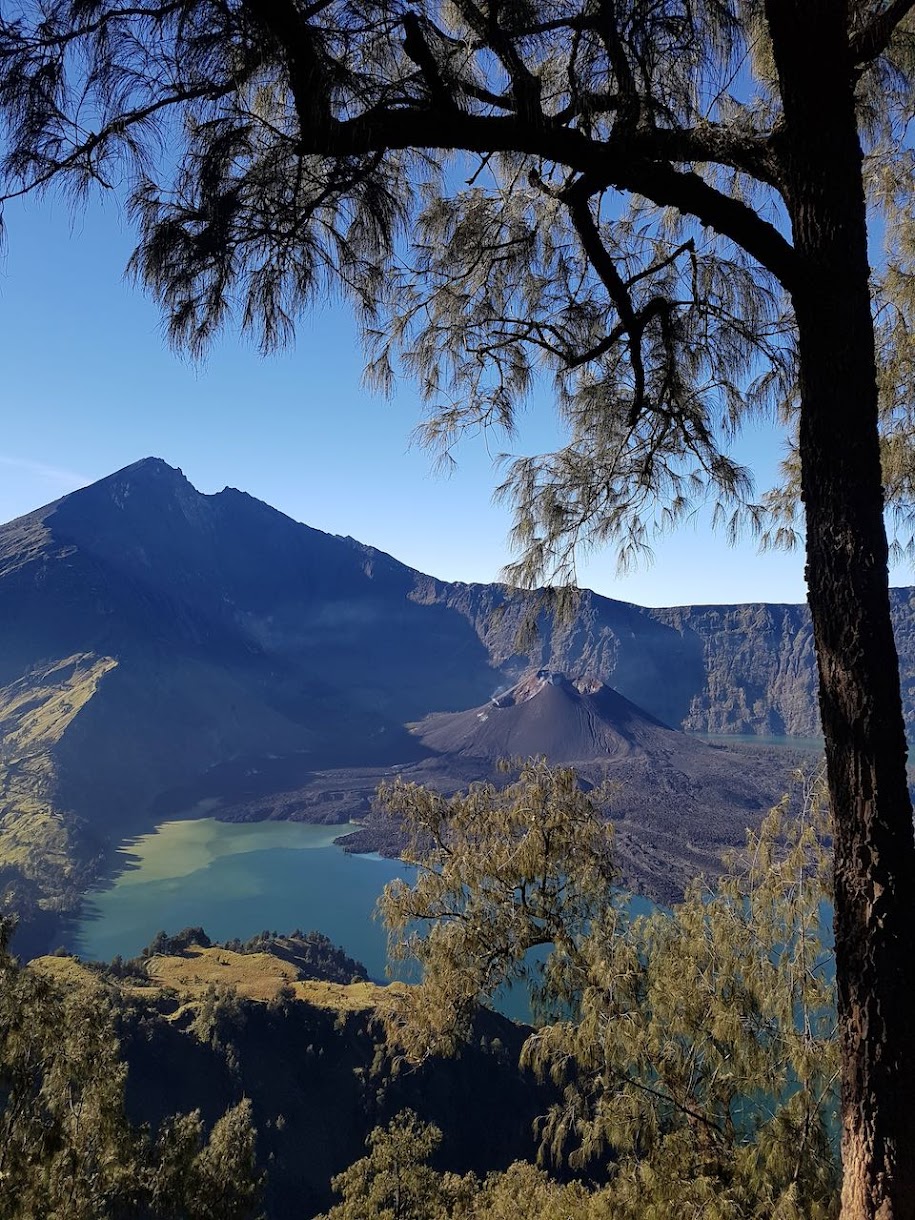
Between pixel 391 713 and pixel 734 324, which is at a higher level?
pixel 734 324

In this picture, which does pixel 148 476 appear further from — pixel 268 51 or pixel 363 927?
pixel 268 51

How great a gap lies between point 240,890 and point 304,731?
50.1 metres

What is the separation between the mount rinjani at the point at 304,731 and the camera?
21391mm

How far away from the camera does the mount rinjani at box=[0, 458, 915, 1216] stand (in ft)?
70.2

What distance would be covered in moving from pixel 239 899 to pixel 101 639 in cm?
5872

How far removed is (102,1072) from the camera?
8.08 feet

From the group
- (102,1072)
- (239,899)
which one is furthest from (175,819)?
(102,1072)

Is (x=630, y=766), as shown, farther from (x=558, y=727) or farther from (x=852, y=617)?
(x=852, y=617)

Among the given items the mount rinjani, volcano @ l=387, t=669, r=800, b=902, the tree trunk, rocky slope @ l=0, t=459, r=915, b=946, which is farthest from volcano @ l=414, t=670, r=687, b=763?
the tree trunk

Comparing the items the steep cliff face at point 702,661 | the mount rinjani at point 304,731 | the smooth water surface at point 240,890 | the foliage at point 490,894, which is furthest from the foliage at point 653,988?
the steep cliff face at point 702,661

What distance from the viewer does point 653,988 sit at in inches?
115

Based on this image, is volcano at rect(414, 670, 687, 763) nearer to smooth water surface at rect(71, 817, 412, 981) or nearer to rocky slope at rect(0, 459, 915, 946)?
rocky slope at rect(0, 459, 915, 946)

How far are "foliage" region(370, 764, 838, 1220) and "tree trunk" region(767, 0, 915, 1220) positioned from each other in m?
1.14

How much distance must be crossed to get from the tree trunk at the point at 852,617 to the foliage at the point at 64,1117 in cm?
210
